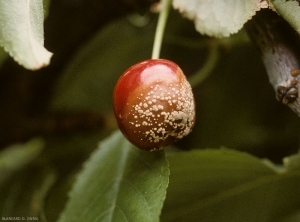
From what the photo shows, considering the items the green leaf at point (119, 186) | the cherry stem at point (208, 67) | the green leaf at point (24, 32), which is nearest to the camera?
the green leaf at point (24, 32)

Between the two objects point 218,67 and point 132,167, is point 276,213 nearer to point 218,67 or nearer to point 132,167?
point 132,167

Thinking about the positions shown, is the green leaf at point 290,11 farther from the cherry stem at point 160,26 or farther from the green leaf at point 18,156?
the green leaf at point 18,156

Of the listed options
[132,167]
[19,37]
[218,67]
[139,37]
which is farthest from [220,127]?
[19,37]

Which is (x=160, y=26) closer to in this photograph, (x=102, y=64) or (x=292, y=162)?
(x=292, y=162)

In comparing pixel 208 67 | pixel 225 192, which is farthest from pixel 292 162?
pixel 208 67

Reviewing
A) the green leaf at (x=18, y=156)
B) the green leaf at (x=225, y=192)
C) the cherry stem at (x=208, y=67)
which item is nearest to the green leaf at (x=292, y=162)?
the green leaf at (x=225, y=192)
